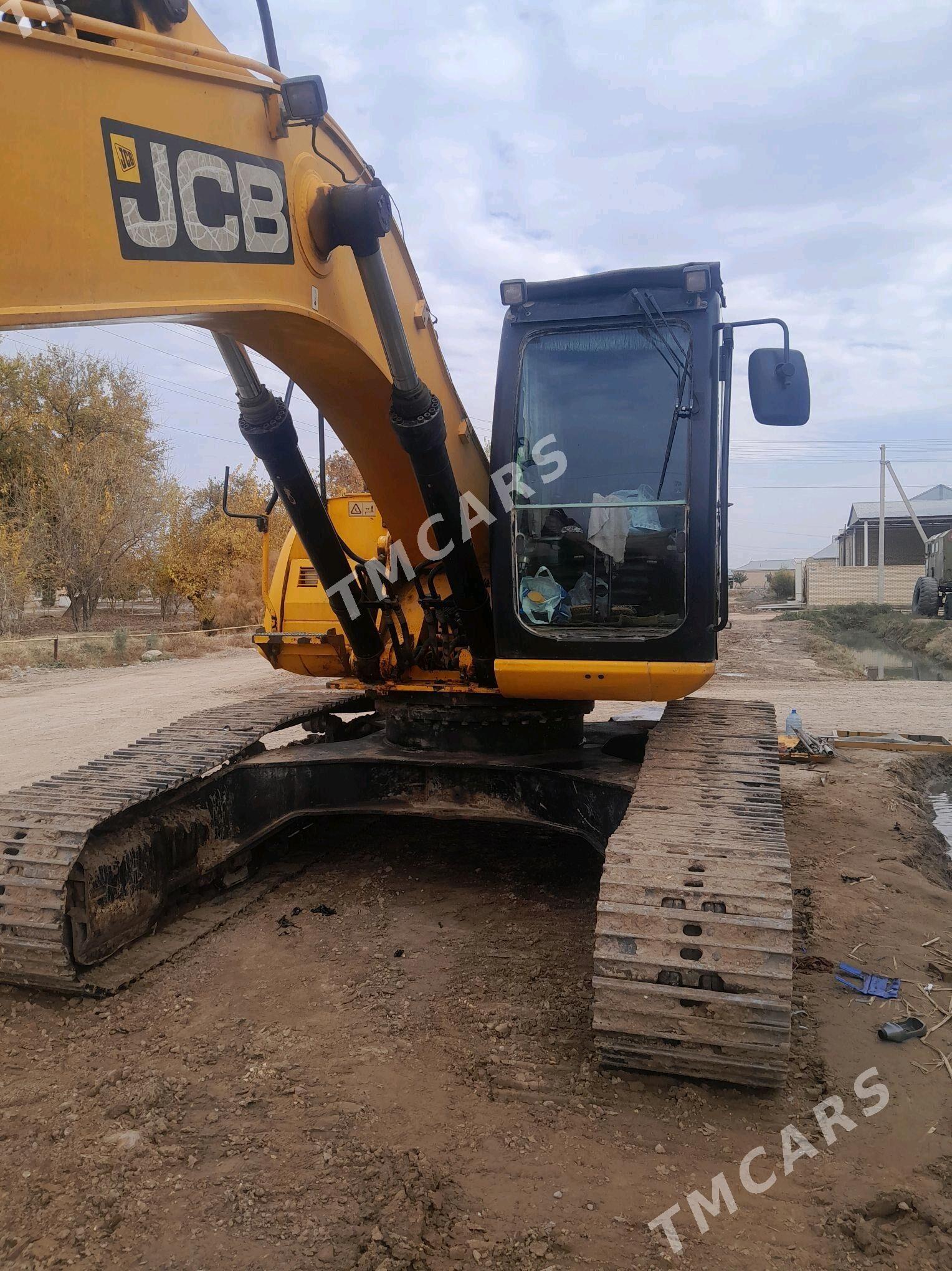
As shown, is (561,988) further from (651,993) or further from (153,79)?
(153,79)

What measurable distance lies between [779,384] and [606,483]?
0.83 metres

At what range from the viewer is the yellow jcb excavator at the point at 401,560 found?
2162 mm

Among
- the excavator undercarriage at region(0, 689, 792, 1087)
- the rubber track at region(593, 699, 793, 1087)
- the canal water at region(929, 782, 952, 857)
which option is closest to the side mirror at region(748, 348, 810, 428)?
the excavator undercarriage at region(0, 689, 792, 1087)

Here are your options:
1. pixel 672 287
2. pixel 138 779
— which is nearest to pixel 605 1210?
pixel 138 779

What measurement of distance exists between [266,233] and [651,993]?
2471 mm

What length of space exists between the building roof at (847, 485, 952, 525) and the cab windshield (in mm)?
44384

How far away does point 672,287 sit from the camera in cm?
415

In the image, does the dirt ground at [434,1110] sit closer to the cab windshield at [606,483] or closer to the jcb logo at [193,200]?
the cab windshield at [606,483]

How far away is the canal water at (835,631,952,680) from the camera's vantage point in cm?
1631

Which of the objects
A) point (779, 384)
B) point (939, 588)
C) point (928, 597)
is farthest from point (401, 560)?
point (939, 588)

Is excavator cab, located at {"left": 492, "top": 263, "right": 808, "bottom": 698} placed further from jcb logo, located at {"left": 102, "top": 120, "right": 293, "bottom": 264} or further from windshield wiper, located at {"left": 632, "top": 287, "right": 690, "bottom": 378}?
jcb logo, located at {"left": 102, "top": 120, "right": 293, "bottom": 264}

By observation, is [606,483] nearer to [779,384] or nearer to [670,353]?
[670,353]

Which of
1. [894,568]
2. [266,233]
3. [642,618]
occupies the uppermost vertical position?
[266,233]

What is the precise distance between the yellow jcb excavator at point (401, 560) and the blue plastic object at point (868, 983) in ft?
2.57
